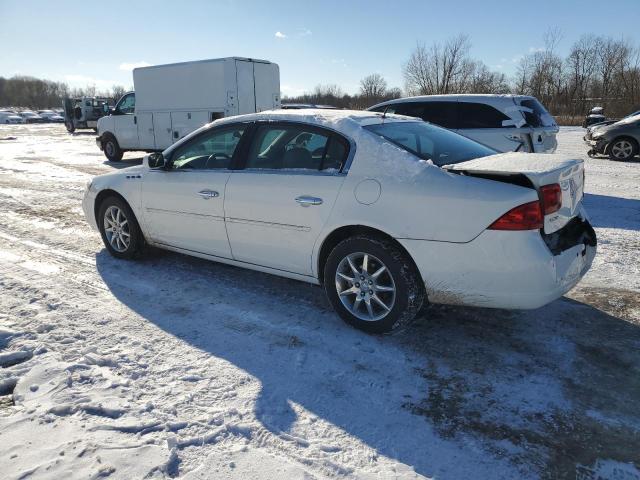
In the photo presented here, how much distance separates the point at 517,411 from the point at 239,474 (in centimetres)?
152

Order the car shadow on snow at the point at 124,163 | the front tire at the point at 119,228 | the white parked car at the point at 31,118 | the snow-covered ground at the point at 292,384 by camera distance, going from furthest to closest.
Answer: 1. the white parked car at the point at 31,118
2. the car shadow on snow at the point at 124,163
3. the front tire at the point at 119,228
4. the snow-covered ground at the point at 292,384

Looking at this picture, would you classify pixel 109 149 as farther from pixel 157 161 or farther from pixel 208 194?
pixel 208 194

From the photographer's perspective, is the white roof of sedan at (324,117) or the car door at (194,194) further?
the car door at (194,194)

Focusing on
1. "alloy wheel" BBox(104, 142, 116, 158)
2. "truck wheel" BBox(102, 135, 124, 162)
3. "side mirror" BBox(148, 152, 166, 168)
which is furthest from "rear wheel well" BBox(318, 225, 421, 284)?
"alloy wheel" BBox(104, 142, 116, 158)

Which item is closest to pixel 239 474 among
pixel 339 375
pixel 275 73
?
pixel 339 375

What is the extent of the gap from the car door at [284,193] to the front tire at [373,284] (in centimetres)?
28

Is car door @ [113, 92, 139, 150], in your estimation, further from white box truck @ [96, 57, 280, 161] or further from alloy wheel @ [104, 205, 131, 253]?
alloy wheel @ [104, 205, 131, 253]

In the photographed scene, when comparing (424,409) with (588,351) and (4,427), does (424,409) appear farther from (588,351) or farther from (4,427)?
(4,427)

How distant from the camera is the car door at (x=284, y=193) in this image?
3619 millimetres

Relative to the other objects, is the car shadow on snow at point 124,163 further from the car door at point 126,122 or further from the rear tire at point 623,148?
the rear tire at point 623,148

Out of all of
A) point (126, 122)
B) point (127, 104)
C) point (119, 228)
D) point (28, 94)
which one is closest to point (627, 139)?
point (119, 228)

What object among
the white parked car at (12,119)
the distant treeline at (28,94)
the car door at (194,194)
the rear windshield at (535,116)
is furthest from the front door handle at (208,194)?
the distant treeline at (28,94)

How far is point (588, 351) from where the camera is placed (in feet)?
10.7

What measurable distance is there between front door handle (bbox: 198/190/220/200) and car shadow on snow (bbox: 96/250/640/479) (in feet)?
A: 2.73
